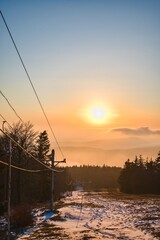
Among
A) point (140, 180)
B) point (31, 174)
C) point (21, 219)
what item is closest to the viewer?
point (21, 219)

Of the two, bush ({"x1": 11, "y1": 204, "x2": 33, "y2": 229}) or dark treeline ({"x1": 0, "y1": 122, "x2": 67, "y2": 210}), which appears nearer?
bush ({"x1": 11, "y1": 204, "x2": 33, "y2": 229})

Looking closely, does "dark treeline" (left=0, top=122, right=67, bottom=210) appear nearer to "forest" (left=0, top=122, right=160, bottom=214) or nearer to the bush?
"forest" (left=0, top=122, right=160, bottom=214)

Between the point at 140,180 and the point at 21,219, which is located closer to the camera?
the point at 21,219

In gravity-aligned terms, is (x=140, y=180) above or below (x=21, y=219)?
above

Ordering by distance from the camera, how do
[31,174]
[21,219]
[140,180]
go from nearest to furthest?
[21,219] → [31,174] → [140,180]

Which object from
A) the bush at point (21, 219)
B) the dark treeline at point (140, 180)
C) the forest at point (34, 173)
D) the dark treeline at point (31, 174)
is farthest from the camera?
the dark treeline at point (140, 180)

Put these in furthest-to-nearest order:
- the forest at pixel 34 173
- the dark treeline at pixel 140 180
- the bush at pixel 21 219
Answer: the dark treeline at pixel 140 180 < the forest at pixel 34 173 < the bush at pixel 21 219

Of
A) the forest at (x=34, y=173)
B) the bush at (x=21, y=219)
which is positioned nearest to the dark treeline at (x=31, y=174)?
the forest at (x=34, y=173)

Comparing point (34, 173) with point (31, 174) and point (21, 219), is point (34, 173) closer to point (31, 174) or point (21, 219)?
point (31, 174)

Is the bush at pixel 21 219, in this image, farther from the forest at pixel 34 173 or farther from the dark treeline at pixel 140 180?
the dark treeline at pixel 140 180

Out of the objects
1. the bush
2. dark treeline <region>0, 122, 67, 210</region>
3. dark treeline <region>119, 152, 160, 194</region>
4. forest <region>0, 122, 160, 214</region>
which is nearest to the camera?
the bush

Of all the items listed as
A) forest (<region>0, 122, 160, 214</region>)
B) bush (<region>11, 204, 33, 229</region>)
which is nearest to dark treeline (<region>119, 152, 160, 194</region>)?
forest (<region>0, 122, 160, 214</region>)

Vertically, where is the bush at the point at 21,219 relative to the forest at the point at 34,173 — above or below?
below

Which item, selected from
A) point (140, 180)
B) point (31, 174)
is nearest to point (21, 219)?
point (31, 174)
